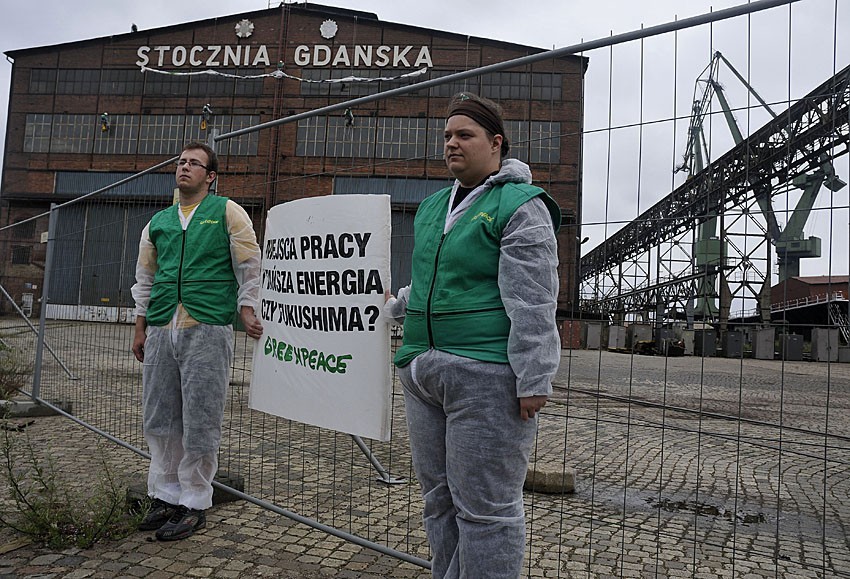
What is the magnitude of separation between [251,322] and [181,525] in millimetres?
1168

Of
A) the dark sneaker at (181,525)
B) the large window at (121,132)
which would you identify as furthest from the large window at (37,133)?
the dark sneaker at (181,525)

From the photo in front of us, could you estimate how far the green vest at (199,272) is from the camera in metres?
3.88

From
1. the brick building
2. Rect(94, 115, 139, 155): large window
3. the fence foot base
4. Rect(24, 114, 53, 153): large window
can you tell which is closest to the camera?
the fence foot base

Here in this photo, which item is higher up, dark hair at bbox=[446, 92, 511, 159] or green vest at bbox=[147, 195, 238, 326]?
dark hair at bbox=[446, 92, 511, 159]

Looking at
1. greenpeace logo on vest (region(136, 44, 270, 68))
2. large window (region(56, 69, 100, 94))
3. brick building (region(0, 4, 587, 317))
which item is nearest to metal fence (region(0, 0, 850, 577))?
brick building (region(0, 4, 587, 317))

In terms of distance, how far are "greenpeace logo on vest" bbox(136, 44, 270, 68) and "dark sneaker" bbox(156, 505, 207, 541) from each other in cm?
3827

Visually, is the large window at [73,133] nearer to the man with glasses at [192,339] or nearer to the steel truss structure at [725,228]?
the man with glasses at [192,339]

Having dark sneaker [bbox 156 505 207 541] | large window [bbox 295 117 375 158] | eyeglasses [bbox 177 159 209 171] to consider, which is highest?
large window [bbox 295 117 375 158]

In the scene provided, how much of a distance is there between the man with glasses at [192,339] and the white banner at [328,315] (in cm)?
19

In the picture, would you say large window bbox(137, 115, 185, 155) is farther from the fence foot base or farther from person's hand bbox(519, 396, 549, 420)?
person's hand bbox(519, 396, 549, 420)

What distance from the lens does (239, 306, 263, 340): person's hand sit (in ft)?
13.1

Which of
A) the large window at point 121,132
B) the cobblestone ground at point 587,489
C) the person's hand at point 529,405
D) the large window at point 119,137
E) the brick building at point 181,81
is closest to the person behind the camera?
the person's hand at point 529,405

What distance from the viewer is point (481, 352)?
2.29m

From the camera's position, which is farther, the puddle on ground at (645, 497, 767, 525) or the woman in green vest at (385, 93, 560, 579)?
the puddle on ground at (645, 497, 767, 525)
